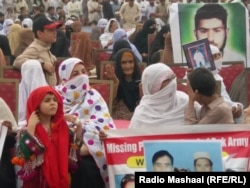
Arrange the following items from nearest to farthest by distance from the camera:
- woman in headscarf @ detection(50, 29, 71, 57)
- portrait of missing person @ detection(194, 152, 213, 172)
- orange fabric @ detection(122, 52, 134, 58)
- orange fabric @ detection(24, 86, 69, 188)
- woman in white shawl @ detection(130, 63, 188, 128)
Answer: portrait of missing person @ detection(194, 152, 213, 172) < orange fabric @ detection(24, 86, 69, 188) < woman in white shawl @ detection(130, 63, 188, 128) < orange fabric @ detection(122, 52, 134, 58) < woman in headscarf @ detection(50, 29, 71, 57)

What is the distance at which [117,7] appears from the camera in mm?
30172

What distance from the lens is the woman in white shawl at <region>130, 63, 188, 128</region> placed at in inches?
281

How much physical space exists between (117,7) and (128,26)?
5.62 metres

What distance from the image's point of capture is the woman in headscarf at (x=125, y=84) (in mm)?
9188

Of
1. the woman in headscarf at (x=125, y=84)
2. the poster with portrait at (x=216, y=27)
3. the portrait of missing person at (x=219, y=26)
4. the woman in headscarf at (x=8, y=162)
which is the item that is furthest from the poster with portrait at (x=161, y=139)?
the portrait of missing person at (x=219, y=26)

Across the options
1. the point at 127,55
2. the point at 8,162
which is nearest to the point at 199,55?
the point at 127,55

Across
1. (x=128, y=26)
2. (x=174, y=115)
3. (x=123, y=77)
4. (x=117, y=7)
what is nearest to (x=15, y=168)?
(x=174, y=115)

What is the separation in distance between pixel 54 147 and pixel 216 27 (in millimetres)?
6506

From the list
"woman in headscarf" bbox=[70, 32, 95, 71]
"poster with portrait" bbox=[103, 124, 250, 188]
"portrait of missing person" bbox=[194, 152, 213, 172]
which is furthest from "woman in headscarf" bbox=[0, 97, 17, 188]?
"woman in headscarf" bbox=[70, 32, 95, 71]

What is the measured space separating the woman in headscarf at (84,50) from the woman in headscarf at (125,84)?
3.04 m

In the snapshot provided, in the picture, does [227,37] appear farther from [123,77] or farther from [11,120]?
[11,120]

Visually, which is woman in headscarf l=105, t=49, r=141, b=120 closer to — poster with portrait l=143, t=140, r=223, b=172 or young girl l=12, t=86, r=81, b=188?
young girl l=12, t=86, r=81, b=188

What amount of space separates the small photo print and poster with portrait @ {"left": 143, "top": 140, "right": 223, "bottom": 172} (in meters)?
0.50

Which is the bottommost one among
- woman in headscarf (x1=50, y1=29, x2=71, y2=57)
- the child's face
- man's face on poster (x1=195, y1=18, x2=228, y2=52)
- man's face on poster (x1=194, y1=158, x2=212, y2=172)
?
woman in headscarf (x1=50, y1=29, x2=71, y2=57)
